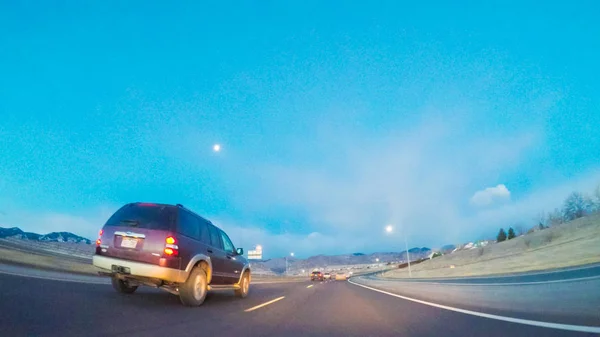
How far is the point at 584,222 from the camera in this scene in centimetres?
2942

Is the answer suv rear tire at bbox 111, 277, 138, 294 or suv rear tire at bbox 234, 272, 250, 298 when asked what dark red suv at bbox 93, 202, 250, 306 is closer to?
suv rear tire at bbox 111, 277, 138, 294

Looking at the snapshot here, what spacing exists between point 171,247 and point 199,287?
1457 millimetres

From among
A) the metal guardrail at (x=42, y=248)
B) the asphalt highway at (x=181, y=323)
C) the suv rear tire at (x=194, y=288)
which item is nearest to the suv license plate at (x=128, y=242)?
the asphalt highway at (x=181, y=323)

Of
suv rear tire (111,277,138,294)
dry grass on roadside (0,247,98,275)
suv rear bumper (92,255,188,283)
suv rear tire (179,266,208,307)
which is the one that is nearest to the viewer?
suv rear bumper (92,255,188,283)

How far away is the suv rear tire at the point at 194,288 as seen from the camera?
Result: 22.8 feet

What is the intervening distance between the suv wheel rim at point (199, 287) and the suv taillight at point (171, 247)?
3.48 feet

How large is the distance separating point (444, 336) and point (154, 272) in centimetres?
543

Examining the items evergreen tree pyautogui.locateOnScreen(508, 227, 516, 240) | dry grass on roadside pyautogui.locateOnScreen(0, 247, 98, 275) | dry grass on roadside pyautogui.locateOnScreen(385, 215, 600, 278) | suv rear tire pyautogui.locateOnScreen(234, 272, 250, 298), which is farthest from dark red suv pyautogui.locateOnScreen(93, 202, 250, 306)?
evergreen tree pyautogui.locateOnScreen(508, 227, 516, 240)

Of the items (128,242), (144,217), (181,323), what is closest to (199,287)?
(128,242)

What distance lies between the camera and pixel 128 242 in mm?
6820

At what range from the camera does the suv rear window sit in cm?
702

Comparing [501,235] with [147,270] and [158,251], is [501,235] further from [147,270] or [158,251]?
[147,270]

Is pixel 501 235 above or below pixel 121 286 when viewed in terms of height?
above

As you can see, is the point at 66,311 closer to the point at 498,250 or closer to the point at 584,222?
the point at 584,222
